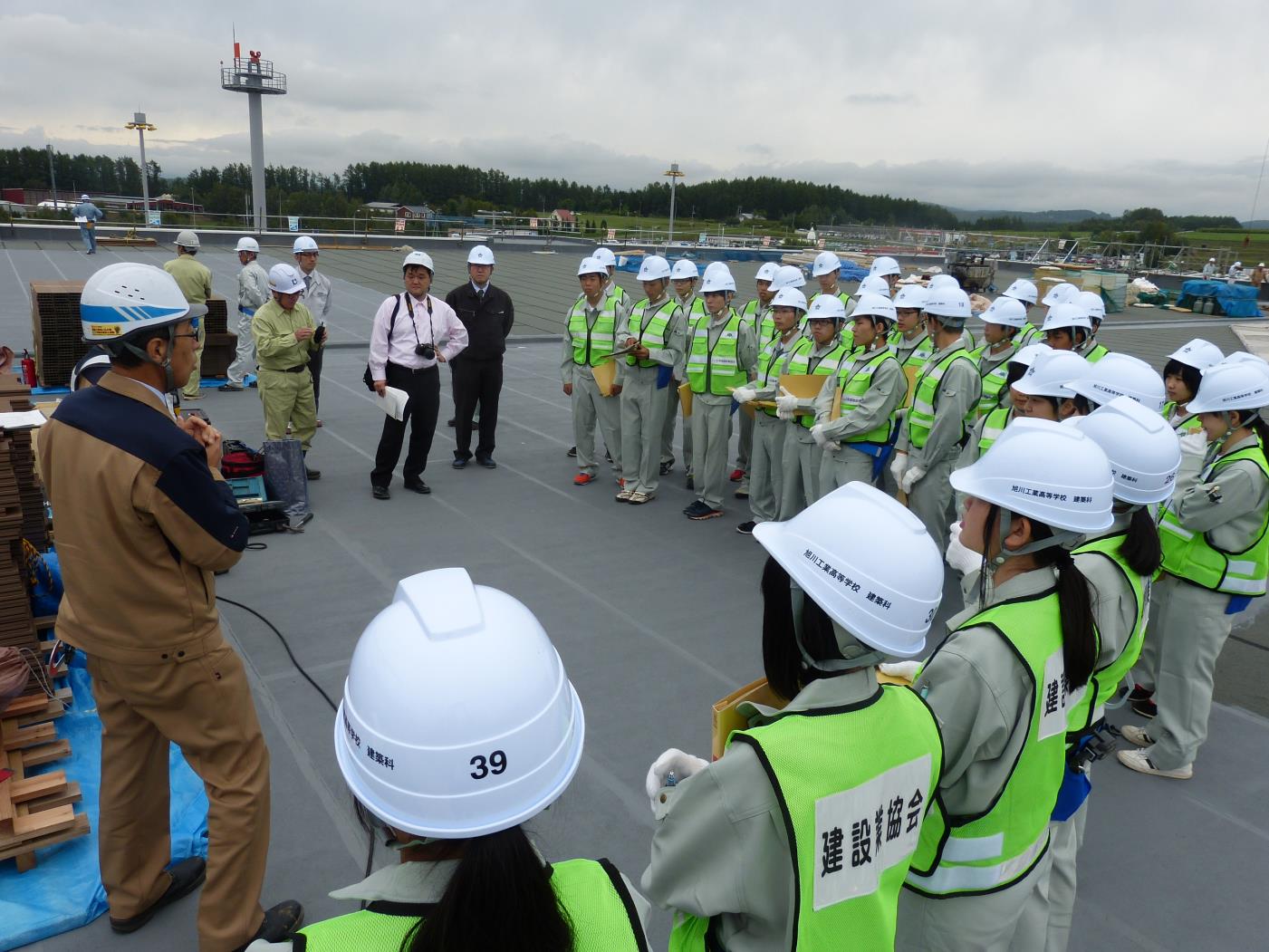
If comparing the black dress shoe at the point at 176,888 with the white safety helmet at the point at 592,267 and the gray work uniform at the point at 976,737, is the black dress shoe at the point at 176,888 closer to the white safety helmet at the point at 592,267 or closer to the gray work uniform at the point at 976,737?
the gray work uniform at the point at 976,737

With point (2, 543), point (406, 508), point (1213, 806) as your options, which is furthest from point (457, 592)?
point (406, 508)

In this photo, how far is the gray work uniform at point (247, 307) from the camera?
32.3 ft

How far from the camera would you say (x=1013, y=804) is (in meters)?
2.02

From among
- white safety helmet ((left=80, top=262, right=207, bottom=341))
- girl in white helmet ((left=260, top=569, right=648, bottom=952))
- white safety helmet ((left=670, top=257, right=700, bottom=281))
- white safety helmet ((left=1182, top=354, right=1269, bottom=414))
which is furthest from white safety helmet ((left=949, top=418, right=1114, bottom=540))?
white safety helmet ((left=670, top=257, right=700, bottom=281))

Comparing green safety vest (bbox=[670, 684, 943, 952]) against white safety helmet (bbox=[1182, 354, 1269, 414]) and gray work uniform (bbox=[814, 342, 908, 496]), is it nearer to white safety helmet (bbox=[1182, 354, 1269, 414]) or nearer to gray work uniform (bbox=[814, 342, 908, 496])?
white safety helmet (bbox=[1182, 354, 1269, 414])

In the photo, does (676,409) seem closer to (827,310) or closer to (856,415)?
(827,310)

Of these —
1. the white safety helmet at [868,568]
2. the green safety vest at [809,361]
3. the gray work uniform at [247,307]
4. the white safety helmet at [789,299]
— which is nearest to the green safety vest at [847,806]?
the white safety helmet at [868,568]

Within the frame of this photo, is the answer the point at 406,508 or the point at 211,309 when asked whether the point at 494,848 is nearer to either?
the point at 406,508

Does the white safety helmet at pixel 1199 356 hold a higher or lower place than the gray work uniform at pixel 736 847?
higher

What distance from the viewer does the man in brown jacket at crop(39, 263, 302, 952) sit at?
7.86ft

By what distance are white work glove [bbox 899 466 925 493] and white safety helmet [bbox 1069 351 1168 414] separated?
5.44 ft

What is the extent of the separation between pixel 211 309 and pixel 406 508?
17.1 feet

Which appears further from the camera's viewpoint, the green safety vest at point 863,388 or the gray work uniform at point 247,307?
the gray work uniform at point 247,307

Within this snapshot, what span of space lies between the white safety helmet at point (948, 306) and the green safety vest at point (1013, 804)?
4.05 meters
